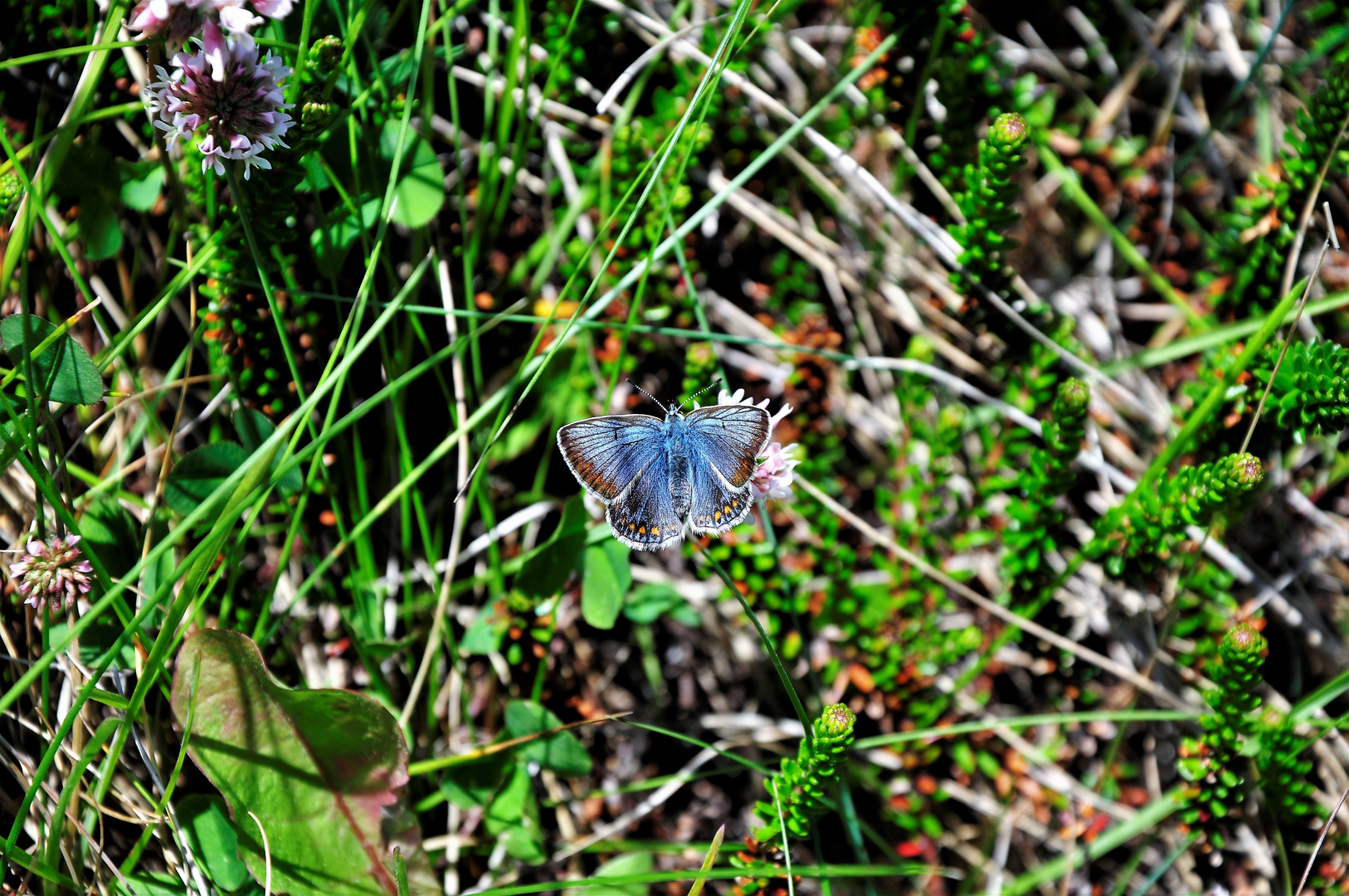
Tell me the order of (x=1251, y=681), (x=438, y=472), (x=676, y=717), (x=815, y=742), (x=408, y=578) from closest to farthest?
(x=815, y=742), (x=1251, y=681), (x=408, y=578), (x=438, y=472), (x=676, y=717)

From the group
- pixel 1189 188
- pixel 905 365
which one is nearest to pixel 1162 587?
pixel 905 365

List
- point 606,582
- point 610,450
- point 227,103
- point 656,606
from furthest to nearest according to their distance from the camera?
point 656,606, point 606,582, point 610,450, point 227,103

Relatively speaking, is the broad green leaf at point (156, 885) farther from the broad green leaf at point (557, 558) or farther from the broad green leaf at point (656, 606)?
the broad green leaf at point (656, 606)

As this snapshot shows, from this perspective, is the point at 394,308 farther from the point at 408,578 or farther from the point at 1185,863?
the point at 1185,863

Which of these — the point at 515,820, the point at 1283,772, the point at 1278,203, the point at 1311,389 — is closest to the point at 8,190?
the point at 515,820

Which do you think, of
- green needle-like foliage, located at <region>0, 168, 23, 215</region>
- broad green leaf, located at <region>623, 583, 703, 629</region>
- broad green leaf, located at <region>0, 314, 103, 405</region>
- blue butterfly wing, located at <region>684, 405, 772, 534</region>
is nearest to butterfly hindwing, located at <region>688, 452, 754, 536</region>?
blue butterfly wing, located at <region>684, 405, 772, 534</region>

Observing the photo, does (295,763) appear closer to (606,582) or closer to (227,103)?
(606,582)
